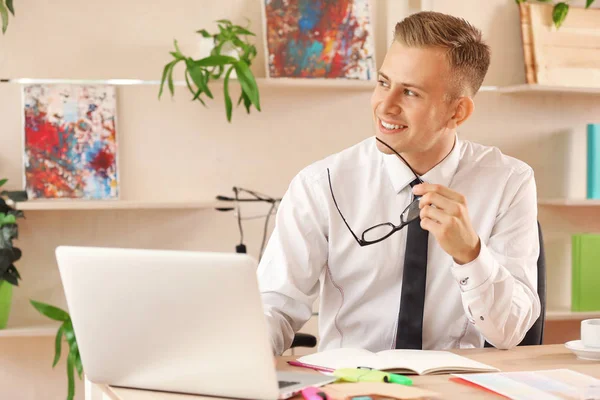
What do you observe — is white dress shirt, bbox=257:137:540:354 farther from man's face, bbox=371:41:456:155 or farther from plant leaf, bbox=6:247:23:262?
plant leaf, bbox=6:247:23:262

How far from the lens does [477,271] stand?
1.60 meters

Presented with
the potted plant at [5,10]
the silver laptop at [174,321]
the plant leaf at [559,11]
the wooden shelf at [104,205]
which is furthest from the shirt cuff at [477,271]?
the plant leaf at [559,11]

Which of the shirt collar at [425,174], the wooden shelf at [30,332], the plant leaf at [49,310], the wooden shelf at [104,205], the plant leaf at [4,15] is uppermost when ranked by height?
the plant leaf at [4,15]

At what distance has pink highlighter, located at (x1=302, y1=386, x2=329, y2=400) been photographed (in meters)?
1.15

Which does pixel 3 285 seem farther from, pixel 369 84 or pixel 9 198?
pixel 369 84

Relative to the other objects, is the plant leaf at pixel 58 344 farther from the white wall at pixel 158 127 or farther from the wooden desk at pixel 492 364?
the wooden desk at pixel 492 364

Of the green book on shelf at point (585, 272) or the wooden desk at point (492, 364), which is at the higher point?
the wooden desk at point (492, 364)

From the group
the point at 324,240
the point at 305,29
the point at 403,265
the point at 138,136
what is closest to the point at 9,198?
the point at 138,136

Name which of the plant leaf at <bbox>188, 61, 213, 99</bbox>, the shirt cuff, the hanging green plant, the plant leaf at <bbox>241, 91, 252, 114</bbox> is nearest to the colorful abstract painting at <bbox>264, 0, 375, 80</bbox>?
the plant leaf at <bbox>241, 91, 252, 114</bbox>

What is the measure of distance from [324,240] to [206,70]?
50.1 inches

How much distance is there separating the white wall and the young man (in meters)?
1.23

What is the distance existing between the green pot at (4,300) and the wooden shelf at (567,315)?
2.09 m

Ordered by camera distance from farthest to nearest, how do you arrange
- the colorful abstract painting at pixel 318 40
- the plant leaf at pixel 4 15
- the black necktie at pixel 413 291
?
the colorful abstract painting at pixel 318 40 → the plant leaf at pixel 4 15 → the black necktie at pixel 413 291

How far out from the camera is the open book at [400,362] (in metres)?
1.37
